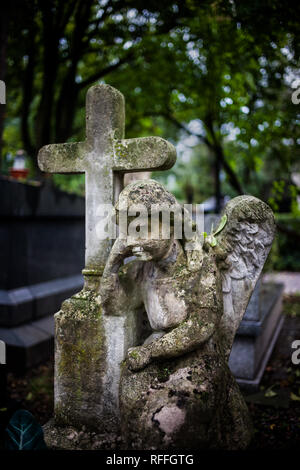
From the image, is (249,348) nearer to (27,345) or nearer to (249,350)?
(249,350)

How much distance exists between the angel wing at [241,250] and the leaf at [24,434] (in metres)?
1.20

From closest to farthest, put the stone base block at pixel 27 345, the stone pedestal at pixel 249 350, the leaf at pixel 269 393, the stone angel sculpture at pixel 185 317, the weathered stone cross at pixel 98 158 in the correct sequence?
the stone angel sculpture at pixel 185 317, the weathered stone cross at pixel 98 158, the leaf at pixel 269 393, the stone pedestal at pixel 249 350, the stone base block at pixel 27 345

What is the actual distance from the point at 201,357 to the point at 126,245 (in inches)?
29.5

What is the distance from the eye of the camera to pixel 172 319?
2.06 m

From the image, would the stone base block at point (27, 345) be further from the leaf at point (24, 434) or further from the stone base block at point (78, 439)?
the leaf at point (24, 434)

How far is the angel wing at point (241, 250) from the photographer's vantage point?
2.20 meters

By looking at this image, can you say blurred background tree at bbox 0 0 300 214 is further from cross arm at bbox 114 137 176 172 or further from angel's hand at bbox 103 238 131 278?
angel's hand at bbox 103 238 131 278

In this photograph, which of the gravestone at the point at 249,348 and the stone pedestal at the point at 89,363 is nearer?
the stone pedestal at the point at 89,363

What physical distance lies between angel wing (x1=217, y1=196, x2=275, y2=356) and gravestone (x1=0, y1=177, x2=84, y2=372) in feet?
8.92

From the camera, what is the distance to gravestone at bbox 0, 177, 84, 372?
168 inches

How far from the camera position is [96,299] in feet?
7.42

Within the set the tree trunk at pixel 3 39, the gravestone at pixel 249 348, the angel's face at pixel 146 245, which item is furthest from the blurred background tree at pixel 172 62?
the angel's face at pixel 146 245

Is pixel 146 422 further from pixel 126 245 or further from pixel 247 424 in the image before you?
pixel 126 245

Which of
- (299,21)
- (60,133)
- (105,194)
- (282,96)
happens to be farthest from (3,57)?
(282,96)
